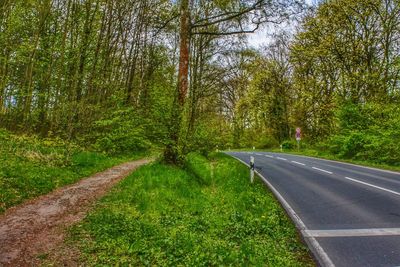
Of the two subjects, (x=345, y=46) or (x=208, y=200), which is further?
(x=345, y=46)

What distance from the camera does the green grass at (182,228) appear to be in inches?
215

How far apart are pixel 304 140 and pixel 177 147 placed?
29.9 meters

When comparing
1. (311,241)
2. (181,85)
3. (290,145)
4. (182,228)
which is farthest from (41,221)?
(290,145)

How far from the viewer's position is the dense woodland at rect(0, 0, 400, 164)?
1301cm

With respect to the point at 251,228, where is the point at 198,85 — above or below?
above

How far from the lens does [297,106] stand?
117ft

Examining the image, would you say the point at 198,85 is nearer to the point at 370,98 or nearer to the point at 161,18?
the point at 161,18

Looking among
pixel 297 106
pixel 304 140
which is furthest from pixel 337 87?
pixel 304 140

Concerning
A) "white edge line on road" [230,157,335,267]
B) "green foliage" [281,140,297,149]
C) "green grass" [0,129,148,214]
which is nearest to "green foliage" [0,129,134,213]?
"green grass" [0,129,148,214]

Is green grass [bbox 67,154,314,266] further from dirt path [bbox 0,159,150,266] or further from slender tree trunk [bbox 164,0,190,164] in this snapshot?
slender tree trunk [bbox 164,0,190,164]

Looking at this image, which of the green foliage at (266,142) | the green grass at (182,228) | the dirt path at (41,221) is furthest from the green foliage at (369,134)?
the green foliage at (266,142)

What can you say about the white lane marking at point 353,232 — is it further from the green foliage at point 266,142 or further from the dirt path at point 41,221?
the green foliage at point 266,142

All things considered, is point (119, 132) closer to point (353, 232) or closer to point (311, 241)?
point (311, 241)

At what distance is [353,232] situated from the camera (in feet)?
21.6
